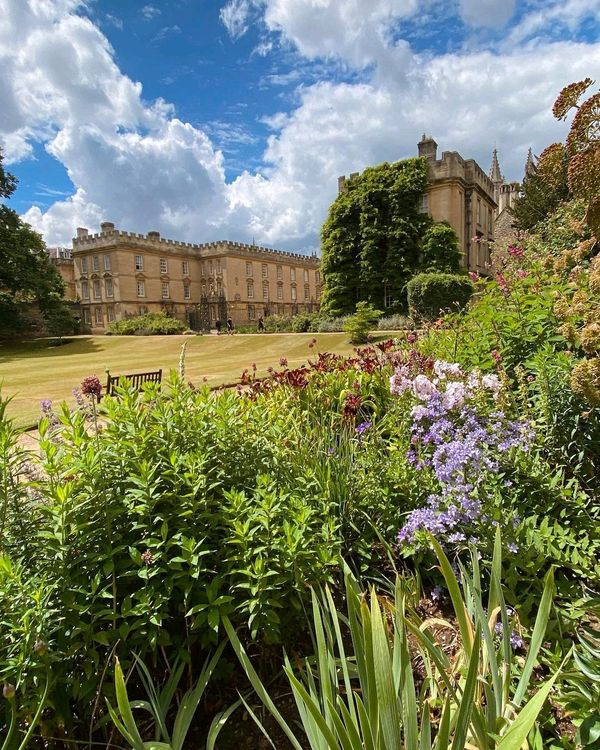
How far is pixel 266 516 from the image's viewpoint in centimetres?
173

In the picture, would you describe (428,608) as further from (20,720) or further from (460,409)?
(20,720)

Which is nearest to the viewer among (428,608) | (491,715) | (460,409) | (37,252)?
(491,715)

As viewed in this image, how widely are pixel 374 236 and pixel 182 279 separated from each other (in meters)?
27.6

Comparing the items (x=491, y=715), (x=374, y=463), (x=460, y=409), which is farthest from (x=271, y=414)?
(x=491, y=715)

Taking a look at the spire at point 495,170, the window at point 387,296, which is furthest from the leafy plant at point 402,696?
the spire at point 495,170

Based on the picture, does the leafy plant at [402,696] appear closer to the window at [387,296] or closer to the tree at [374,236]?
the tree at [374,236]

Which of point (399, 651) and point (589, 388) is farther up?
point (589, 388)

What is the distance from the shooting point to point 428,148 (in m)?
31.0

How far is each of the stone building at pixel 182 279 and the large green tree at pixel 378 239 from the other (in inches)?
864

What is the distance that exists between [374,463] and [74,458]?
163 centimetres

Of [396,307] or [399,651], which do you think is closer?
[399,651]

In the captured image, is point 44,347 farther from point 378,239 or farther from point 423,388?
point 423,388

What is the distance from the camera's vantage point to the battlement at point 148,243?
44.2 metres

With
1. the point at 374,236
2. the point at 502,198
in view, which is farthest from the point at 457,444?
the point at 502,198
